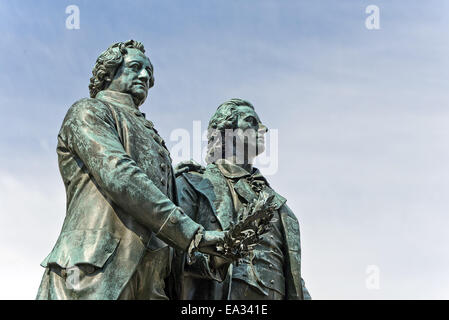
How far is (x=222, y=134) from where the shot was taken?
12391 mm

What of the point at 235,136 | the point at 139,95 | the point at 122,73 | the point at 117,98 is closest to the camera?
the point at 117,98

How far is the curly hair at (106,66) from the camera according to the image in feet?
35.6

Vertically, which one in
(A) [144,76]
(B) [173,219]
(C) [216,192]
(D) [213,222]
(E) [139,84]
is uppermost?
(A) [144,76]

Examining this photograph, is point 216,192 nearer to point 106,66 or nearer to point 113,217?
point 106,66

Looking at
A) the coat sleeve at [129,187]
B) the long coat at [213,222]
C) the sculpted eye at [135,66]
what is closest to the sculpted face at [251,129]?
the long coat at [213,222]

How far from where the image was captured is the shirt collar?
10609 millimetres

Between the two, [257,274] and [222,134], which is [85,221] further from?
[222,134]

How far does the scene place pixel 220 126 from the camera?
1238 centimetres

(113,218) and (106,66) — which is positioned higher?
(106,66)

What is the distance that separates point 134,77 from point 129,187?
192 cm

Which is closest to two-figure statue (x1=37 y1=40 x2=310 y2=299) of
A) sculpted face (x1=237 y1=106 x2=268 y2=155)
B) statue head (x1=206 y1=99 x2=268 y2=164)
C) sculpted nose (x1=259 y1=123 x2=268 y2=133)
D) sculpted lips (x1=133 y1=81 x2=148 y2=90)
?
sculpted lips (x1=133 y1=81 x2=148 y2=90)

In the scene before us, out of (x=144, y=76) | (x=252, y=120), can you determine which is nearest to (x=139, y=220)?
(x=144, y=76)

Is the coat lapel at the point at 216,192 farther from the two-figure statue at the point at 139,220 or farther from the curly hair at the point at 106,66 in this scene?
the curly hair at the point at 106,66
